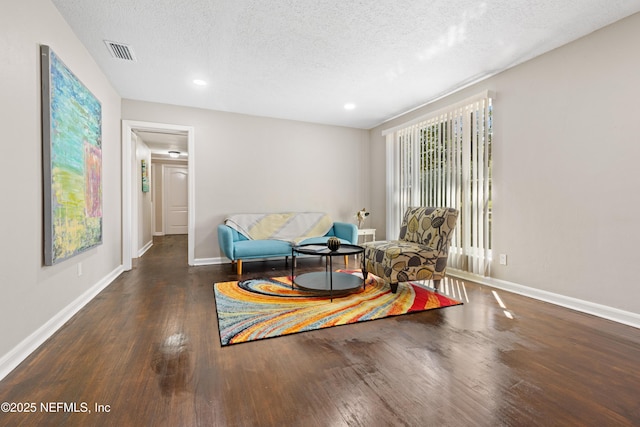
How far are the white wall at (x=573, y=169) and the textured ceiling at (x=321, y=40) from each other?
276 millimetres

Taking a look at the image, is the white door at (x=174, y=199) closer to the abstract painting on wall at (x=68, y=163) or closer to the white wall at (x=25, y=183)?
the abstract painting on wall at (x=68, y=163)

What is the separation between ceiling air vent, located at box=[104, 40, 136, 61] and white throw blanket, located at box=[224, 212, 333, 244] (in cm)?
237

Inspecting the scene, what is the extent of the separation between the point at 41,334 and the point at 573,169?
14.7ft

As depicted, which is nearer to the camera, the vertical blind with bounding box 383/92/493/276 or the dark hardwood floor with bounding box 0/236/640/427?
the dark hardwood floor with bounding box 0/236/640/427

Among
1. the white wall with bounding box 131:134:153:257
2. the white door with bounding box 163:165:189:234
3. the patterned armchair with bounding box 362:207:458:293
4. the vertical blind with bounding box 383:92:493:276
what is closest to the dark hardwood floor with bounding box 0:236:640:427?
the patterned armchair with bounding box 362:207:458:293

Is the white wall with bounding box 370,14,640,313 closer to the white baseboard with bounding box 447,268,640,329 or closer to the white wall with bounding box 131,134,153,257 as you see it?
the white baseboard with bounding box 447,268,640,329

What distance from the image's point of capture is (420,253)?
303 centimetres

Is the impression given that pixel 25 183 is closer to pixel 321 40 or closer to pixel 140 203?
pixel 321 40

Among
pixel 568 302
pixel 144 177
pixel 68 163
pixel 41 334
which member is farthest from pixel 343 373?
pixel 144 177

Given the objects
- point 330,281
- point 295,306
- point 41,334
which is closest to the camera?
point 41,334

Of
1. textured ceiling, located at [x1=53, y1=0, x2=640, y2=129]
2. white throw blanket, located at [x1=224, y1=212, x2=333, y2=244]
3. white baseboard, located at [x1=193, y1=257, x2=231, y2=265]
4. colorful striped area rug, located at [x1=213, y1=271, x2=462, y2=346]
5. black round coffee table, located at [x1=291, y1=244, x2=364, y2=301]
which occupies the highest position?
textured ceiling, located at [x1=53, y1=0, x2=640, y2=129]

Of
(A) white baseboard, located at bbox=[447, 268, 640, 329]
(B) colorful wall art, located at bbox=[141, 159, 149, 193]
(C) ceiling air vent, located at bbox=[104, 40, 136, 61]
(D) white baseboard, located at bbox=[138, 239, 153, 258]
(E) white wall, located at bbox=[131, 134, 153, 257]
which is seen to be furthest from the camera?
(B) colorful wall art, located at bbox=[141, 159, 149, 193]

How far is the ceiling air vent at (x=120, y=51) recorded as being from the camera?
9.25ft

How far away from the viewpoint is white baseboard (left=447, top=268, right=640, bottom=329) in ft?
7.68
